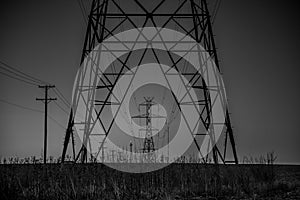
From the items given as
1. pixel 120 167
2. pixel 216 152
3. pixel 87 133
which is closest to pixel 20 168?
pixel 120 167

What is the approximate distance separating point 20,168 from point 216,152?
1004 centimetres

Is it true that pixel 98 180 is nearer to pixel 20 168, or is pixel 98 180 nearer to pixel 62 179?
pixel 62 179

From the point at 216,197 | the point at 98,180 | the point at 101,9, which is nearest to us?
the point at 216,197

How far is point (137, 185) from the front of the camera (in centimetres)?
1023

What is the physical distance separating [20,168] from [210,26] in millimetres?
11824

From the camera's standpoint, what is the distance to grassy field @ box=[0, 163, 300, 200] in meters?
9.19

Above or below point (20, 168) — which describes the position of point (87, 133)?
above

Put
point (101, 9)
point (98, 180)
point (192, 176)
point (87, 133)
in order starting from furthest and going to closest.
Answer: point (101, 9) → point (87, 133) → point (192, 176) → point (98, 180)

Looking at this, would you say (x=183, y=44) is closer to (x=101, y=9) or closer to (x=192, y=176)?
(x=101, y=9)

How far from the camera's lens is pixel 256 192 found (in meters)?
9.84

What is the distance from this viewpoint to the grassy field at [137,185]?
30.1 feet

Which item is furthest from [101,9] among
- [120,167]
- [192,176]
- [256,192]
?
[256,192]

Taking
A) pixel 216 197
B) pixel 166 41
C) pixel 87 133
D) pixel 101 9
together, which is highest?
pixel 101 9

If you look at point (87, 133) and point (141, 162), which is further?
point (87, 133)
